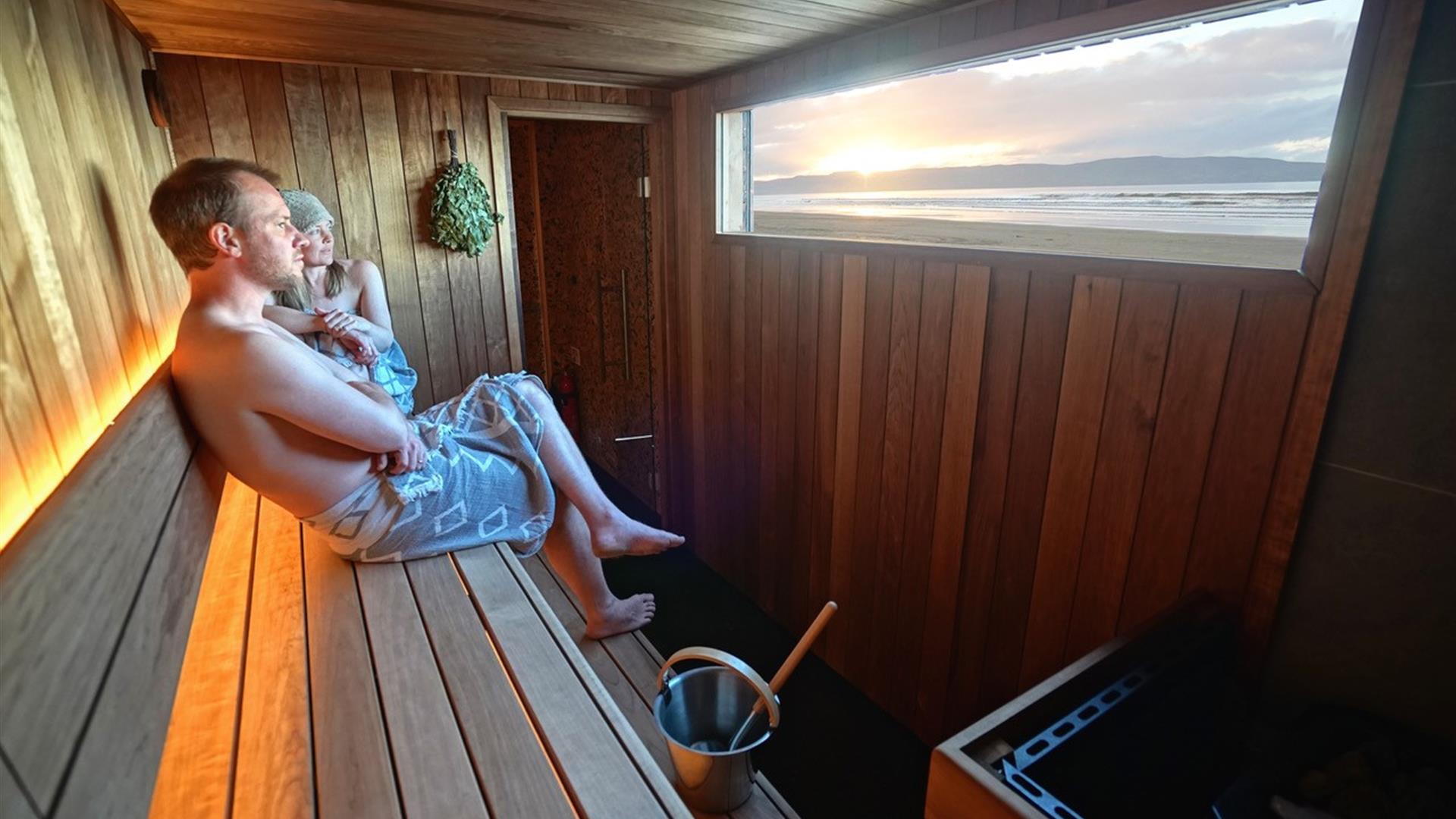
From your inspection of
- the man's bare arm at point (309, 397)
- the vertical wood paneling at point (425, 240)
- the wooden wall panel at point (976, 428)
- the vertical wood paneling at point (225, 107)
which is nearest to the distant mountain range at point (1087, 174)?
the wooden wall panel at point (976, 428)

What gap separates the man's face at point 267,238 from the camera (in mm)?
1438

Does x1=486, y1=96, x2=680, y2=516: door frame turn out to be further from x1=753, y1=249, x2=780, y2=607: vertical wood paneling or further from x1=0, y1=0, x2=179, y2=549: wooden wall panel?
x1=0, y1=0, x2=179, y2=549: wooden wall panel

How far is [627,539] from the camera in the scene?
2.02 meters

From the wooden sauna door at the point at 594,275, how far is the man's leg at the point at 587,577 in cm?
155

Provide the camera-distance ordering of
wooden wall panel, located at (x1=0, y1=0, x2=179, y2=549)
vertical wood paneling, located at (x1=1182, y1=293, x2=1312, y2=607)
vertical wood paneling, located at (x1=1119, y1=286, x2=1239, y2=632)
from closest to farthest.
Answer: wooden wall panel, located at (x1=0, y1=0, x2=179, y2=549), vertical wood paneling, located at (x1=1182, y1=293, x2=1312, y2=607), vertical wood paneling, located at (x1=1119, y1=286, x2=1239, y2=632)

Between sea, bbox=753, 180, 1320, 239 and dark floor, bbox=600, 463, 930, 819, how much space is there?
1719 mm

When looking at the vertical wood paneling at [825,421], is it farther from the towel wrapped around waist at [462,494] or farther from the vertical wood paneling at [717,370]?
the towel wrapped around waist at [462,494]

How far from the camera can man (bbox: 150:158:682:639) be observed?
55.1 inches

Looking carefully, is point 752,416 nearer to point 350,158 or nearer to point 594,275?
point 594,275

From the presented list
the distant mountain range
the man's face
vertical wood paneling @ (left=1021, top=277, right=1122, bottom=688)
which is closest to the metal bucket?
vertical wood paneling @ (left=1021, top=277, right=1122, bottom=688)

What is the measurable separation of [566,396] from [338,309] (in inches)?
94.8

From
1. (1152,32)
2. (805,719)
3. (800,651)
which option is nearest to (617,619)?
(805,719)

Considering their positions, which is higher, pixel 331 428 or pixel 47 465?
pixel 47 465

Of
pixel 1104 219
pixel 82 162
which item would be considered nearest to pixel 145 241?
pixel 82 162
